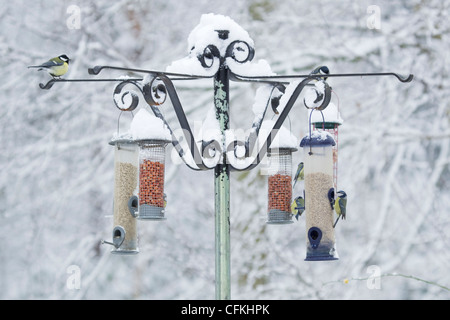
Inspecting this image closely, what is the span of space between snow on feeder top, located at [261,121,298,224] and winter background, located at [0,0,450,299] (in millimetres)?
4072

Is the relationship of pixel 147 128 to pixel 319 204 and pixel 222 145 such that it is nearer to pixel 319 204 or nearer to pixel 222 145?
pixel 222 145

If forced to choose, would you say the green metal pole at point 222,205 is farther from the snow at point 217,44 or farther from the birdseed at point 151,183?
the birdseed at point 151,183

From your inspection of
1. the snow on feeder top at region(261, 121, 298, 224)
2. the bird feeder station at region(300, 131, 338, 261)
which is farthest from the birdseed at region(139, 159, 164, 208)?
the bird feeder station at region(300, 131, 338, 261)

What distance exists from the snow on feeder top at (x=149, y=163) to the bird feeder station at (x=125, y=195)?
6 cm

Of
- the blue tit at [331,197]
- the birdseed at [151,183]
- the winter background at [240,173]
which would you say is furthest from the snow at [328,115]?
the winter background at [240,173]

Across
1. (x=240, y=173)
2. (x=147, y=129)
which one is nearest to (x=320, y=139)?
(x=147, y=129)

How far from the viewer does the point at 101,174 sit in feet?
33.6

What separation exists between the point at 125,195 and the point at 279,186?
914 mm

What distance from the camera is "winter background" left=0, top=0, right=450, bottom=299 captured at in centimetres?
971

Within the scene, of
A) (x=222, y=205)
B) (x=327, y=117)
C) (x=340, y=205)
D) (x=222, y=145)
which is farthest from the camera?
(x=327, y=117)

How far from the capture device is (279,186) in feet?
17.9

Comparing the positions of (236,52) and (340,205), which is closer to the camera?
(236,52)
